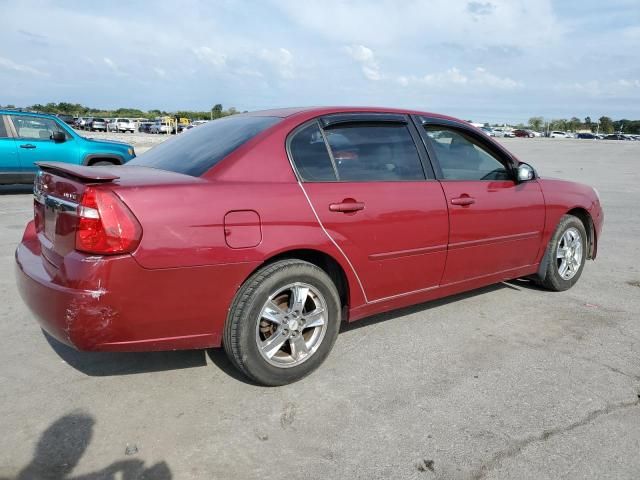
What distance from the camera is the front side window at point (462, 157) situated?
13.1ft

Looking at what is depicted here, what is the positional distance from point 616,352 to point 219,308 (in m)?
2.81

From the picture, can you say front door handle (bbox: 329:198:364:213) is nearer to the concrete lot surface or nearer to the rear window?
the rear window

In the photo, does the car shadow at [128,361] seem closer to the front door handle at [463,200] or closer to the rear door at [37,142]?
the front door handle at [463,200]

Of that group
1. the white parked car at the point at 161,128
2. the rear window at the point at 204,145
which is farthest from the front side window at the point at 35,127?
the white parked car at the point at 161,128

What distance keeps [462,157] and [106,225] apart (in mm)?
2786

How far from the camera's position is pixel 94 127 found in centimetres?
5688

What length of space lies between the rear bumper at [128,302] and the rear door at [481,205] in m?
1.80

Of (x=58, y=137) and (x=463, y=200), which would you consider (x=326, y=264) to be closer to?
(x=463, y=200)

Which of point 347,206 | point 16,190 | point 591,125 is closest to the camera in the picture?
point 347,206

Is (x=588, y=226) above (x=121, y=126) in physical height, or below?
below

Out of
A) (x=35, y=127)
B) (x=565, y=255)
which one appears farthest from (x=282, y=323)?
(x=35, y=127)

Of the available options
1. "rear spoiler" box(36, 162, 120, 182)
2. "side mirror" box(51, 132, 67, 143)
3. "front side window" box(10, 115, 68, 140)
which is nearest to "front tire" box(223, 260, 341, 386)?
"rear spoiler" box(36, 162, 120, 182)

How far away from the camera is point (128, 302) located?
2617 mm

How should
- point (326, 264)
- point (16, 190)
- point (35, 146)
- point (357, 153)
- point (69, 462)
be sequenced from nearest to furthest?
point (69, 462), point (326, 264), point (357, 153), point (35, 146), point (16, 190)
